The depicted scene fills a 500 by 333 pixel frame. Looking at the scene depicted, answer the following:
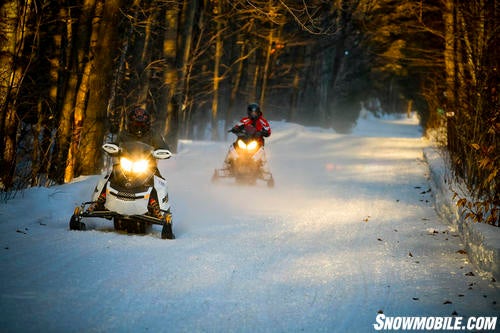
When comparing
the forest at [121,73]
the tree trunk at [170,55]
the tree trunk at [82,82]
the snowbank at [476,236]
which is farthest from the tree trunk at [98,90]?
the snowbank at [476,236]

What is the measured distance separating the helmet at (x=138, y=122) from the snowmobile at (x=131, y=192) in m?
0.41

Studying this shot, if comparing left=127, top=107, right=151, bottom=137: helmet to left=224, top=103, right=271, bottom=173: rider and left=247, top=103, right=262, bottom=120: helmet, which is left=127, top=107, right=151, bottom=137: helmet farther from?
left=247, top=103, right=262, bottom=120: helmet

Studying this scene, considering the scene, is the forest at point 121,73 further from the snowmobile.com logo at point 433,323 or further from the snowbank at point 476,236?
the snowmobile.com logo at point 433,323

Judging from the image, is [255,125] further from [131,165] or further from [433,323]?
[433,323]

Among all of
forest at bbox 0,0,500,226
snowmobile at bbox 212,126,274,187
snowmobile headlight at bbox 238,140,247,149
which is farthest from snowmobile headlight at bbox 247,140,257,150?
forest at bbox 0,0,500,226

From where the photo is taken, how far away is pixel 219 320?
4.85m

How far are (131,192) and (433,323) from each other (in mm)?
4427

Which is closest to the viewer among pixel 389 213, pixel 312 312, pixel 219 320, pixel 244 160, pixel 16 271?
pixel 219 320

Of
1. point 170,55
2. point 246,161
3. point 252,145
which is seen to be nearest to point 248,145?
point 252,145

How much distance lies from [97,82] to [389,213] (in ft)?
22.4

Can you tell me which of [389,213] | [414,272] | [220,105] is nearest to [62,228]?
[414,272]

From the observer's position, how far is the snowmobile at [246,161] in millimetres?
14289

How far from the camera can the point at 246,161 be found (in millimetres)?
14289

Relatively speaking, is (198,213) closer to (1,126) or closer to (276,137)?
(1,126)
